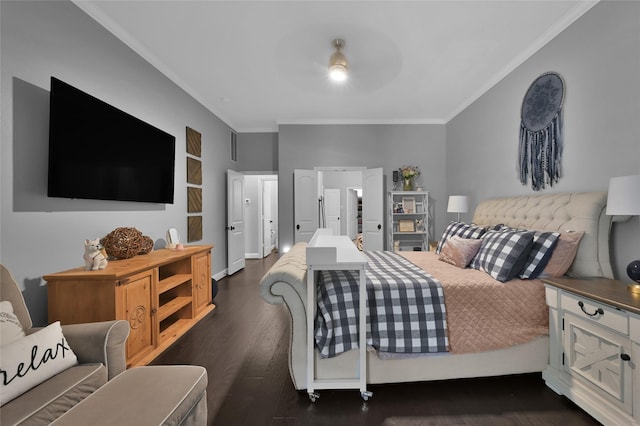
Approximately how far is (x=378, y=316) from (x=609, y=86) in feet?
8.05

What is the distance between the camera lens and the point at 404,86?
370cm

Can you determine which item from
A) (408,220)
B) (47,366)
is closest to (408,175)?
(408,220)

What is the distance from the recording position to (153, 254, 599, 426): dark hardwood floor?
158cm

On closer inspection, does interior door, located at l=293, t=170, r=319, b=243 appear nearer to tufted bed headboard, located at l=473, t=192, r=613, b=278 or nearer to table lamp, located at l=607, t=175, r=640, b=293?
tufted bed headboard, located at l=473, t=192, r=613, b=278

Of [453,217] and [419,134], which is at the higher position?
[419,134]

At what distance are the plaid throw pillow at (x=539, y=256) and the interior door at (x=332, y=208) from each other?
6443 millimetres

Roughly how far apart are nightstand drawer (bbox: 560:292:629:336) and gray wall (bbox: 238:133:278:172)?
4863 millimetres

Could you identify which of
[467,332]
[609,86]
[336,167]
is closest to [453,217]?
[336,167]

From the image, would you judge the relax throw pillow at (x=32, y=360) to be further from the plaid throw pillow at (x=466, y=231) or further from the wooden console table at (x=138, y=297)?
the plaid throw pillow at (x=466, y=231)

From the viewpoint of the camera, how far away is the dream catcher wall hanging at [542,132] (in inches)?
98.9

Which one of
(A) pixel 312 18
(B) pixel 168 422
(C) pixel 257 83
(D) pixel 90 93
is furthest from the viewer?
(C) pixel 257 83

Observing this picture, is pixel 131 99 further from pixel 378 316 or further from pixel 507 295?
pixel 507 295

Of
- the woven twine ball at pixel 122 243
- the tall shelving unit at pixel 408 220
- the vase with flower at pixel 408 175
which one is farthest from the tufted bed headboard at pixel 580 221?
the woven twine ball at pixel 122 243

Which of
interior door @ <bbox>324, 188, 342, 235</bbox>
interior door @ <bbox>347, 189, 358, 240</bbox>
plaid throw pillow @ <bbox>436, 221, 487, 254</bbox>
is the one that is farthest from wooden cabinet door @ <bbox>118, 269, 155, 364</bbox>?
interior door @ <bbox>347, 189, 358, 240</bbox>
